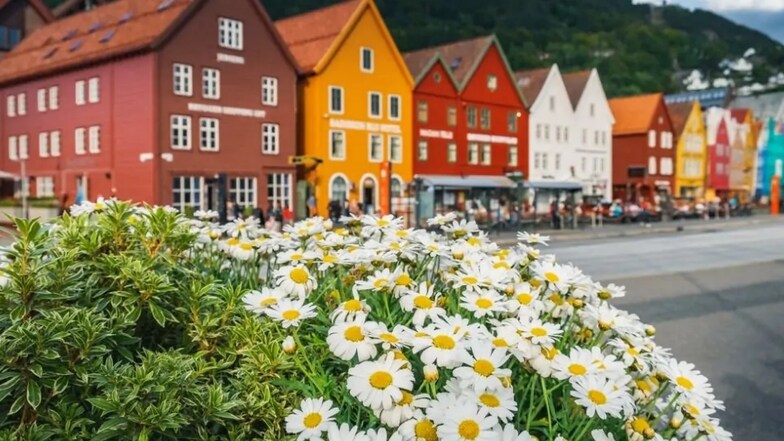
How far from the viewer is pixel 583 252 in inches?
985

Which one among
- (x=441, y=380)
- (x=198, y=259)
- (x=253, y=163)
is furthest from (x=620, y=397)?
Result: (x=253, y=163)

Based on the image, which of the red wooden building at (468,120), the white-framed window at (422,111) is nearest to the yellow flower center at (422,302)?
the red wooden building at (468,120)

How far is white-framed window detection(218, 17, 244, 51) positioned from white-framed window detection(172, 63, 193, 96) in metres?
2.61

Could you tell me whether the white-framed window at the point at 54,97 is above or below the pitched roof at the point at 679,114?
below

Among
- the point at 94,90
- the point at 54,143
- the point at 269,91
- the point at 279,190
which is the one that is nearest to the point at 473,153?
the point at 279,190

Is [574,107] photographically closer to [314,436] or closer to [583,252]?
[583,252]

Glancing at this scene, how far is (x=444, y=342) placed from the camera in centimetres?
253

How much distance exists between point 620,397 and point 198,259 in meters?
2.70

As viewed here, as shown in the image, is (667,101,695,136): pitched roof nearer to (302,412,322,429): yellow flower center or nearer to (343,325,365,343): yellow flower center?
(343,325,365,343): yellow flower center

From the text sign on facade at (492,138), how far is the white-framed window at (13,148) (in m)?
29.5

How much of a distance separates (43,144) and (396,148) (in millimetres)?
21208

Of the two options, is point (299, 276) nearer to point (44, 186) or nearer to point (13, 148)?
point (44, 186)

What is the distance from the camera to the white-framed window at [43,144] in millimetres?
44125

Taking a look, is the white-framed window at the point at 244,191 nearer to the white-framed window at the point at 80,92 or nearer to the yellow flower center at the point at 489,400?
the white-framed window at the point at 80,92
